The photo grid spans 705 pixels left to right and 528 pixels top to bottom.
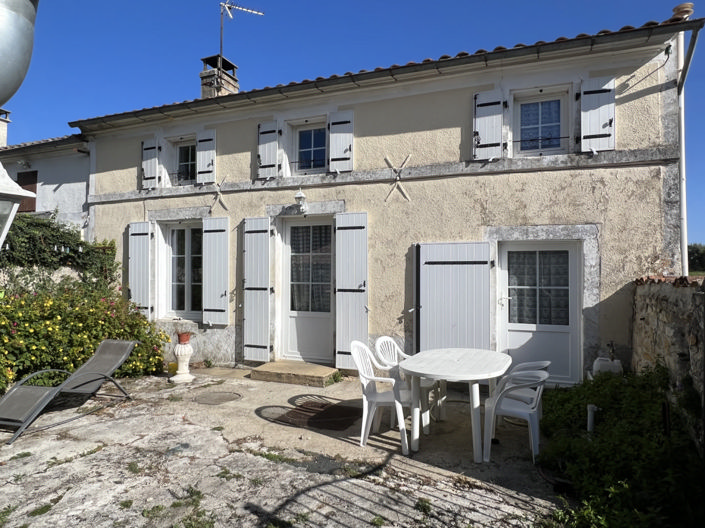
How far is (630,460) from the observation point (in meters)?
2.60

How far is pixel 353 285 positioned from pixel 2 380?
3984mm

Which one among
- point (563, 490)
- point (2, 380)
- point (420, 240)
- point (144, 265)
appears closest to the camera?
point (563, 490)

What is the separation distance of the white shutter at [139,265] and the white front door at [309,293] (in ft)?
7.62

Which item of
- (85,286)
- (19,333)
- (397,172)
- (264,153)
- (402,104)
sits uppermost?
(402,104)

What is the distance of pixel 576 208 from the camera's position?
502 cm

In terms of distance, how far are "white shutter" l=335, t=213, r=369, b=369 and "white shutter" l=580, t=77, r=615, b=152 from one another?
8.83 feet

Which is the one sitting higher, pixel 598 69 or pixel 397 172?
pixel 598 69

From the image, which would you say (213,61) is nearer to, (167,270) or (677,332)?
(167,270)

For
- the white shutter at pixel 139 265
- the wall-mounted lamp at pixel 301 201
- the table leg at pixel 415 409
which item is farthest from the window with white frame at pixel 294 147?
the table leg at pixel 415 409

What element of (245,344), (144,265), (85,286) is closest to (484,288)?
(245,344)

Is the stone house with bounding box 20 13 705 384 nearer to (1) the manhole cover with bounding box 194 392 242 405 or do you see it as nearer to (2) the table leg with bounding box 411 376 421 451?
(1) the manhole cover with bounding box 194 392 242 405

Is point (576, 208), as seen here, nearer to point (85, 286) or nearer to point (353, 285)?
point (353, 285)

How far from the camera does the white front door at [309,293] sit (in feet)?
20.8

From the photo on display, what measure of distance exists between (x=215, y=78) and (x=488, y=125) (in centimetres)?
485
